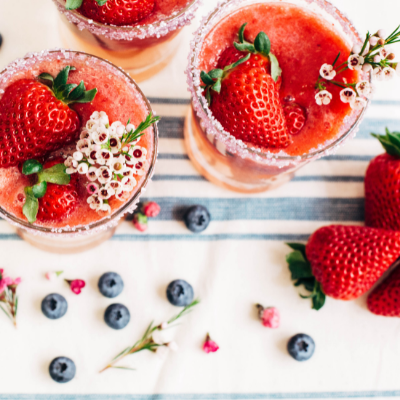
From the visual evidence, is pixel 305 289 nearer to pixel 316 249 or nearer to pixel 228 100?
pixel 316 249

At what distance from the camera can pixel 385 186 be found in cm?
149

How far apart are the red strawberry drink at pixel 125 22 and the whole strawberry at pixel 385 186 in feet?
2.69

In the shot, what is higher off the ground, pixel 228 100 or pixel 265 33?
pixel 265 33

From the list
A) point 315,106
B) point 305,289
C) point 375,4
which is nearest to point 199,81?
point 315,106

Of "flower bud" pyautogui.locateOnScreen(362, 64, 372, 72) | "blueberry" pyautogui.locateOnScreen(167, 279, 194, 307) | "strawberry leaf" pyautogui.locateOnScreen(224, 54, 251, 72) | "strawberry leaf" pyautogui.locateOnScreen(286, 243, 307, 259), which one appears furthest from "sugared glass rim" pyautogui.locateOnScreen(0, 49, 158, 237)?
"strawberry leaf" pyautogui.locateOnScreen(286, 243, 307, 259)

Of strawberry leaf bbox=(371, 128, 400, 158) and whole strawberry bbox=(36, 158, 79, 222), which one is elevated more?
whole strawberry bbox=(36, 158, 79, 222)

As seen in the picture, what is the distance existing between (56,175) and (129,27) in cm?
47

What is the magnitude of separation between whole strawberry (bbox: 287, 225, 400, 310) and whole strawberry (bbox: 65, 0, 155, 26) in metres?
0.92

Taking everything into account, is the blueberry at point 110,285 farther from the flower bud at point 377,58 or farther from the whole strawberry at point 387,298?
the flower bud at point 377,58

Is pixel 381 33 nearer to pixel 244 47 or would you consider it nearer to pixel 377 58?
pixel 377 58

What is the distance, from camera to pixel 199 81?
1143 millimetres

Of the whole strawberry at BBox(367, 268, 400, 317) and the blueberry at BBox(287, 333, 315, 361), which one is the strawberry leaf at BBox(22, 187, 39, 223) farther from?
the whole strawberry at BBox(367, 268, 400, 317)

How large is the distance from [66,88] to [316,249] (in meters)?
0.95

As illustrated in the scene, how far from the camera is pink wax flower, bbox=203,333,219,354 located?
1507mm
